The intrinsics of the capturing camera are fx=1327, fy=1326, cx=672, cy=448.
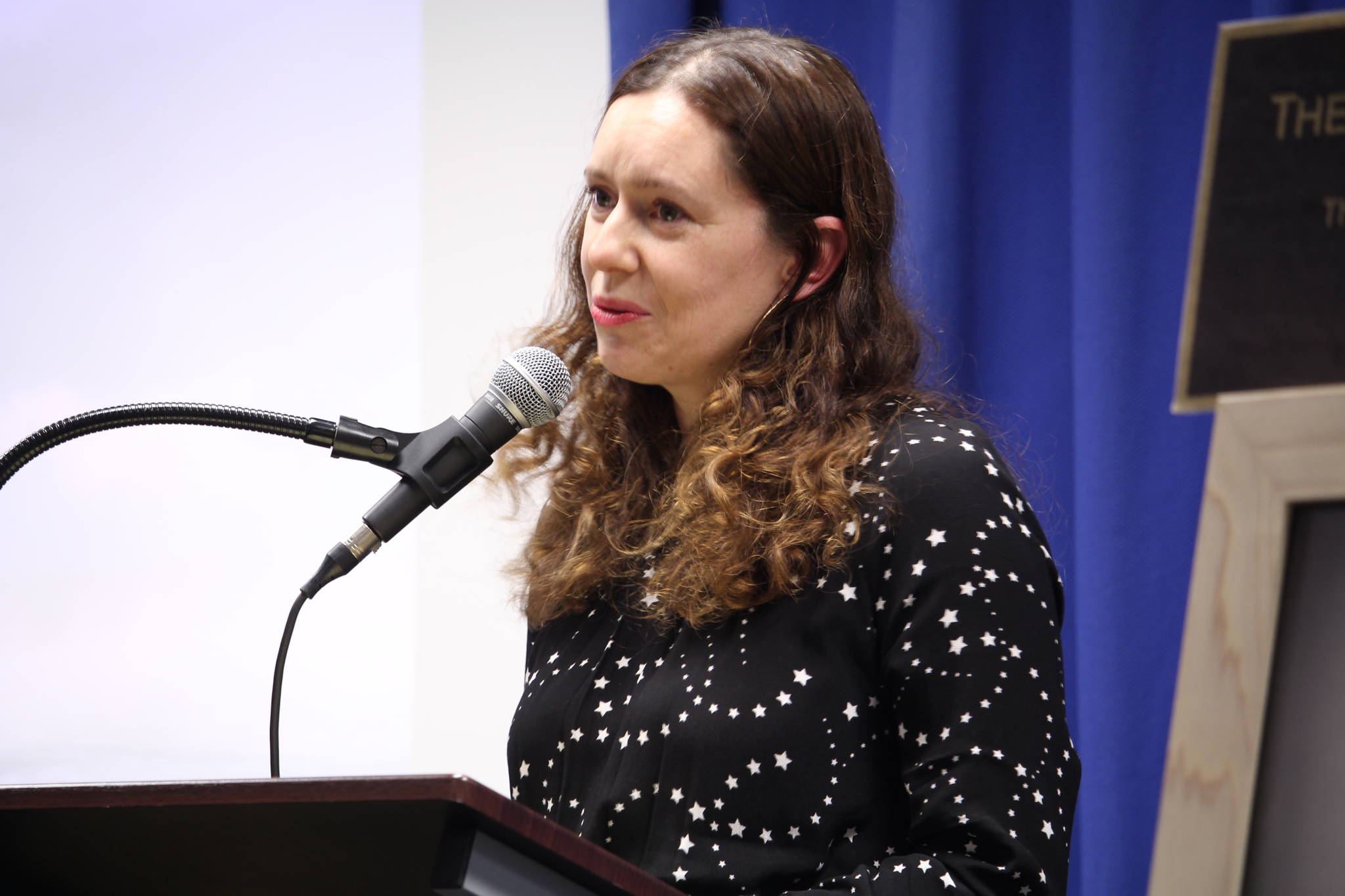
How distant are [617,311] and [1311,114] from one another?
831 mm

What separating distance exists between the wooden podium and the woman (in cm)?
41

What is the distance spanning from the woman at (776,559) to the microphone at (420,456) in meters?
0.28

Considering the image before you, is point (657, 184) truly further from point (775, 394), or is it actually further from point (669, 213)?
A: point (775, 394)

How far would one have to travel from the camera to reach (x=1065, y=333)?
73.0 inches

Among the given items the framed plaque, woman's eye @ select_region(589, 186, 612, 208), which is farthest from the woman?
the framed plaque

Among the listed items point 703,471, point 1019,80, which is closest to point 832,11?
point 1019,80

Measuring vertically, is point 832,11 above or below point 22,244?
above

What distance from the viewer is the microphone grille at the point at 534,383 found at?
108 cm

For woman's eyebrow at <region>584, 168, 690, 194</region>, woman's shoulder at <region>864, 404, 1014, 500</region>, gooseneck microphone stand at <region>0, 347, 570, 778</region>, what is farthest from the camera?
woman's eyebrow at <region>584, 168, 690, 194</region>

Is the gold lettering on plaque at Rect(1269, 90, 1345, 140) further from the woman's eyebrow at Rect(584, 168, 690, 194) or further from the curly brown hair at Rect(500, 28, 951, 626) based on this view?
the woman's eyebrow at Rect(584, 168, 690, 194)

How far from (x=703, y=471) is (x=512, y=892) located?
2.22 ft

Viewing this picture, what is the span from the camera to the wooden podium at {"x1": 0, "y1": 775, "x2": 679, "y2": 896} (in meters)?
0.66

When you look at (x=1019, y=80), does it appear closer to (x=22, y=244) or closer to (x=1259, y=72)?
(x=1259, y=72)

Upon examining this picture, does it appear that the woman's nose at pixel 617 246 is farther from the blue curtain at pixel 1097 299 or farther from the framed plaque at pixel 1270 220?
the framed plaque at pixel 1270 220
